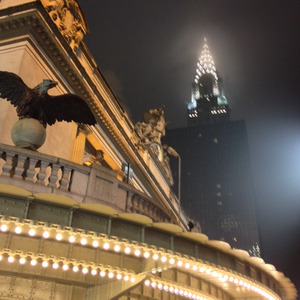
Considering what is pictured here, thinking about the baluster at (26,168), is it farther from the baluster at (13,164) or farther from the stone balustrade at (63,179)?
the baluster at (13,164)

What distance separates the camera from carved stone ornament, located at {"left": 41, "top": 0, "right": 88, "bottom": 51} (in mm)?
20625

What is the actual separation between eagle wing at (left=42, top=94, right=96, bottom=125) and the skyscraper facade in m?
75.3

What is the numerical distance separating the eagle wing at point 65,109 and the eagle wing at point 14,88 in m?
0.62

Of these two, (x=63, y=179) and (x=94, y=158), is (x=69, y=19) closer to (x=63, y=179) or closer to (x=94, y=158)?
(x=94, y=158)

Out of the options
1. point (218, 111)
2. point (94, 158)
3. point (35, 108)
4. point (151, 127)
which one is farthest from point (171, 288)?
point (218, 111)

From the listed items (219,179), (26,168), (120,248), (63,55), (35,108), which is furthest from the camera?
(219,179)

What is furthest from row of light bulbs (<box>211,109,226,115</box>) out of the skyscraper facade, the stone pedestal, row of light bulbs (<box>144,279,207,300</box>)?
the stone pedestal

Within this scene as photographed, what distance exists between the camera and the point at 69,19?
22.5 metres

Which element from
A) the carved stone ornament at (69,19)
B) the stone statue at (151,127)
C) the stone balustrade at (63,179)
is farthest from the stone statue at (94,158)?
the stone balustrade at (63,179)

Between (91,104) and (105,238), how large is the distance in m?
16.0

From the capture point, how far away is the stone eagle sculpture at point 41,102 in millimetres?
11336

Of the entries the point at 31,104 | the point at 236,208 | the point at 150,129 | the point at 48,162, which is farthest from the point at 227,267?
the point at 236,208

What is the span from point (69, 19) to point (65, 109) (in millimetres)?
12633

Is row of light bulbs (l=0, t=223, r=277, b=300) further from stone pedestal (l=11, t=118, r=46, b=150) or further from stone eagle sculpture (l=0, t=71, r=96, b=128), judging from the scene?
stone eagle sculpture (l=0, t=71, r=96, b=128)
